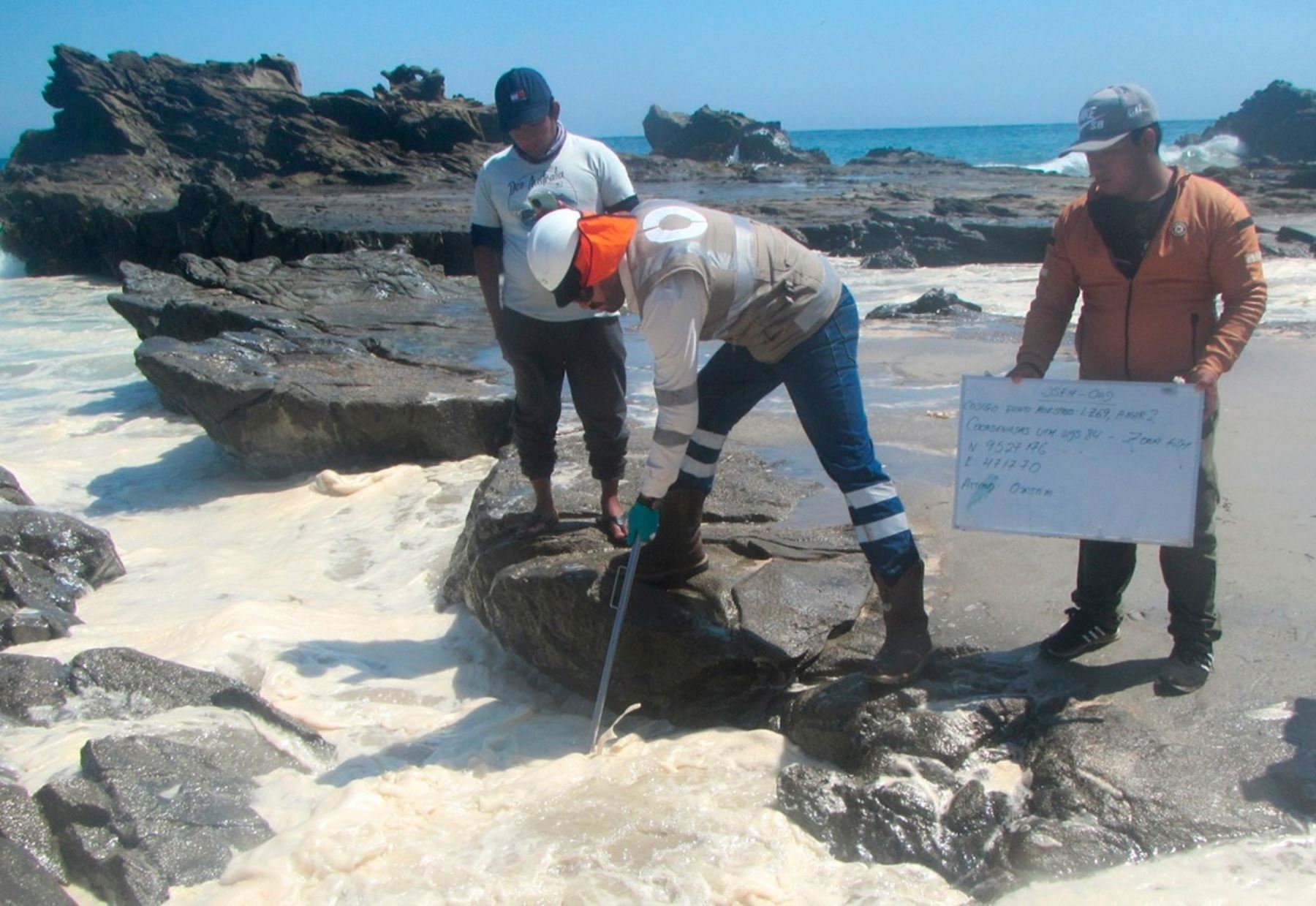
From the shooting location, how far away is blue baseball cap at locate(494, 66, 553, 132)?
4.03 m

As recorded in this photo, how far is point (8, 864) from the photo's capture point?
2.80 metres

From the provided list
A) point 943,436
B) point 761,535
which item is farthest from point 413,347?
point 761,535

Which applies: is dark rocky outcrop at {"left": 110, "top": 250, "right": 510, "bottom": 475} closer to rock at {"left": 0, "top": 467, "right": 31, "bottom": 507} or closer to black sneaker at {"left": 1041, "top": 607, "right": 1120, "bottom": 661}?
rock at {"left": 0, "top": 467, "right": 31, "bottom": 507}

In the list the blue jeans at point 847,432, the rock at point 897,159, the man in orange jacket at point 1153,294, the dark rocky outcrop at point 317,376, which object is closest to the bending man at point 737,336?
the blue jeans at point 847,432

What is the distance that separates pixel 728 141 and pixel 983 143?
1806 inches

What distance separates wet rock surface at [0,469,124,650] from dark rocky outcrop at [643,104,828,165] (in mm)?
44589

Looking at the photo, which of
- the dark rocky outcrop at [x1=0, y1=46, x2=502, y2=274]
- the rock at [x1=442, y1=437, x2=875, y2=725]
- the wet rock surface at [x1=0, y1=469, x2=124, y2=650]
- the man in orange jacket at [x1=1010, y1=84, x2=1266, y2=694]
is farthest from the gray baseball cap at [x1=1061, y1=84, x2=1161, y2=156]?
the dark rocky outcrop at [x1=0, y1=46, x2=502, y2=274]

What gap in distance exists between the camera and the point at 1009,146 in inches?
3273

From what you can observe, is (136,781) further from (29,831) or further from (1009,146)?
(1009,146)

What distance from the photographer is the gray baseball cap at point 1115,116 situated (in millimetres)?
2971

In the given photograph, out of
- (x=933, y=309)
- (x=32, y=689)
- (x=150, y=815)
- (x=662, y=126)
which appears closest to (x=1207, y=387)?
(x=150, y=815)

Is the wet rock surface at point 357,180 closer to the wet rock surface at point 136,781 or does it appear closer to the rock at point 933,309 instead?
the rock at point 933,309

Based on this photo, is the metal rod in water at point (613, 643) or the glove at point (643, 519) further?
the metal rod in water at point (613, 643)

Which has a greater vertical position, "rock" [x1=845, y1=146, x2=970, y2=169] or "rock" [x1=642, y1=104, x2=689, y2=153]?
"rock" [x1=642, y1=104, x2=689, y2=153]
